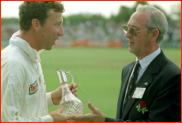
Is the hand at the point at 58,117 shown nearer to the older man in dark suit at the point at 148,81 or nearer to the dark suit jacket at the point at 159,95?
the older man in dark suit at the point at 148,81

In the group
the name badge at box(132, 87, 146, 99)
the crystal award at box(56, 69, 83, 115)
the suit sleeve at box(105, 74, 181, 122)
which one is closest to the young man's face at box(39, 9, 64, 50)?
the crystal award at box(56, 69, 83, 115)

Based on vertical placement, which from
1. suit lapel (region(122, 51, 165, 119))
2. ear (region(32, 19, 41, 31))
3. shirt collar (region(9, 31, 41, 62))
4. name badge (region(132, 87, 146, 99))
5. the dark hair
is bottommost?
name badge (region(132, 87, 146, 99))

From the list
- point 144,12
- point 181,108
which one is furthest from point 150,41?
point 181,108

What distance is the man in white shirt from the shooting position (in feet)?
6.83

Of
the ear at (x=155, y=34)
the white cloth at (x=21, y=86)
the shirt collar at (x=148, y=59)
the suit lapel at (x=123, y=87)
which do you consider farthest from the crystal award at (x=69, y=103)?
the ear at (x=155, y=34)

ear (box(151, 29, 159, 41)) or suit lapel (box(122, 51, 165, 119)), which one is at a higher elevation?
ear (box(151, 29, 159, 41))

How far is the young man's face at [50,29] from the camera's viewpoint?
7.89 ft

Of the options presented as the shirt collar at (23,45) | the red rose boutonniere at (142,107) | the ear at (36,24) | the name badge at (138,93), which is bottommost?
the red rose boutonniere at (142,107)

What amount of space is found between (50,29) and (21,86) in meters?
0.64

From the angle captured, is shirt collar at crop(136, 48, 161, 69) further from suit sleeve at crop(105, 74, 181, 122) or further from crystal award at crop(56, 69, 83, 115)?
crystal award at crop(56, 69, 83, 115)

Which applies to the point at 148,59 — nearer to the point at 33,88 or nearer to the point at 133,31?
the point at 133,31

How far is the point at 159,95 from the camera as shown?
2557mm

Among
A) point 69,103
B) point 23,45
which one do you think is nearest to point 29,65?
point 23,45

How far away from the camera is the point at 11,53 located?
2199mm
